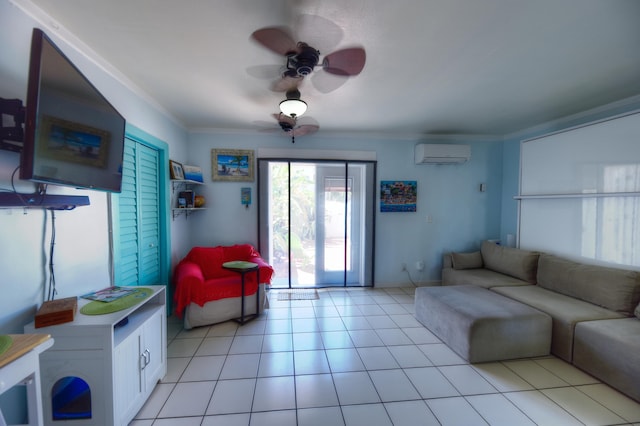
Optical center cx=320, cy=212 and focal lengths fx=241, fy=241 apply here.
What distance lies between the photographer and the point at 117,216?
6.89 feet

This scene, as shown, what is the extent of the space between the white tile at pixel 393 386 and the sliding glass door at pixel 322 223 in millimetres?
2083

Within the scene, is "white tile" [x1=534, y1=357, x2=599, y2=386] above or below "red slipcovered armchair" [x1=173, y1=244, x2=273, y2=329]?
below

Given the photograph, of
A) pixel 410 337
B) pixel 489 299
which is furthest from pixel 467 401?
pixel 489 299

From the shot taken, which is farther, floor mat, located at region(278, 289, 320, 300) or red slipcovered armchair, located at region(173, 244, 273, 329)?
floor mat, located at region(278, 289, 320, 300)

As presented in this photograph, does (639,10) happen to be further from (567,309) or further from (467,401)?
(467,401)

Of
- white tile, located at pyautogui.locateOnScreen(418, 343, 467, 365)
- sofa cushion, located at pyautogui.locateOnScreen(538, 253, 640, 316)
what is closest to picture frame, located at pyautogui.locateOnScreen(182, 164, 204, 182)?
white tile, located at pyautogui.locateOnScreen(418, 343, 467, 365)

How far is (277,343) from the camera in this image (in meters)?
2.48

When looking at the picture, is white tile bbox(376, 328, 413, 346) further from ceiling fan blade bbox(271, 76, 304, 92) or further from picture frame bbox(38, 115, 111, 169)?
picture frame bbox(38, 115, 111, 169)

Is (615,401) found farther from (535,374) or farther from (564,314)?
(564,314)

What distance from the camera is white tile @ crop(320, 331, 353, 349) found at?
2453 millimetres

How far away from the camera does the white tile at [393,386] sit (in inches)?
71.0

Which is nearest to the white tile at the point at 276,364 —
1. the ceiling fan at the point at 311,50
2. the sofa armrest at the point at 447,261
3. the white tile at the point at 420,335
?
the white tile at the point at 420,335

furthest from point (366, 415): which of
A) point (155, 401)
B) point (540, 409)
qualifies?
point (155, 401)

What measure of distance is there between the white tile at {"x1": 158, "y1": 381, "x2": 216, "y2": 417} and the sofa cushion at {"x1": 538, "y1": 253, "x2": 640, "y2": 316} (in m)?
3.65
